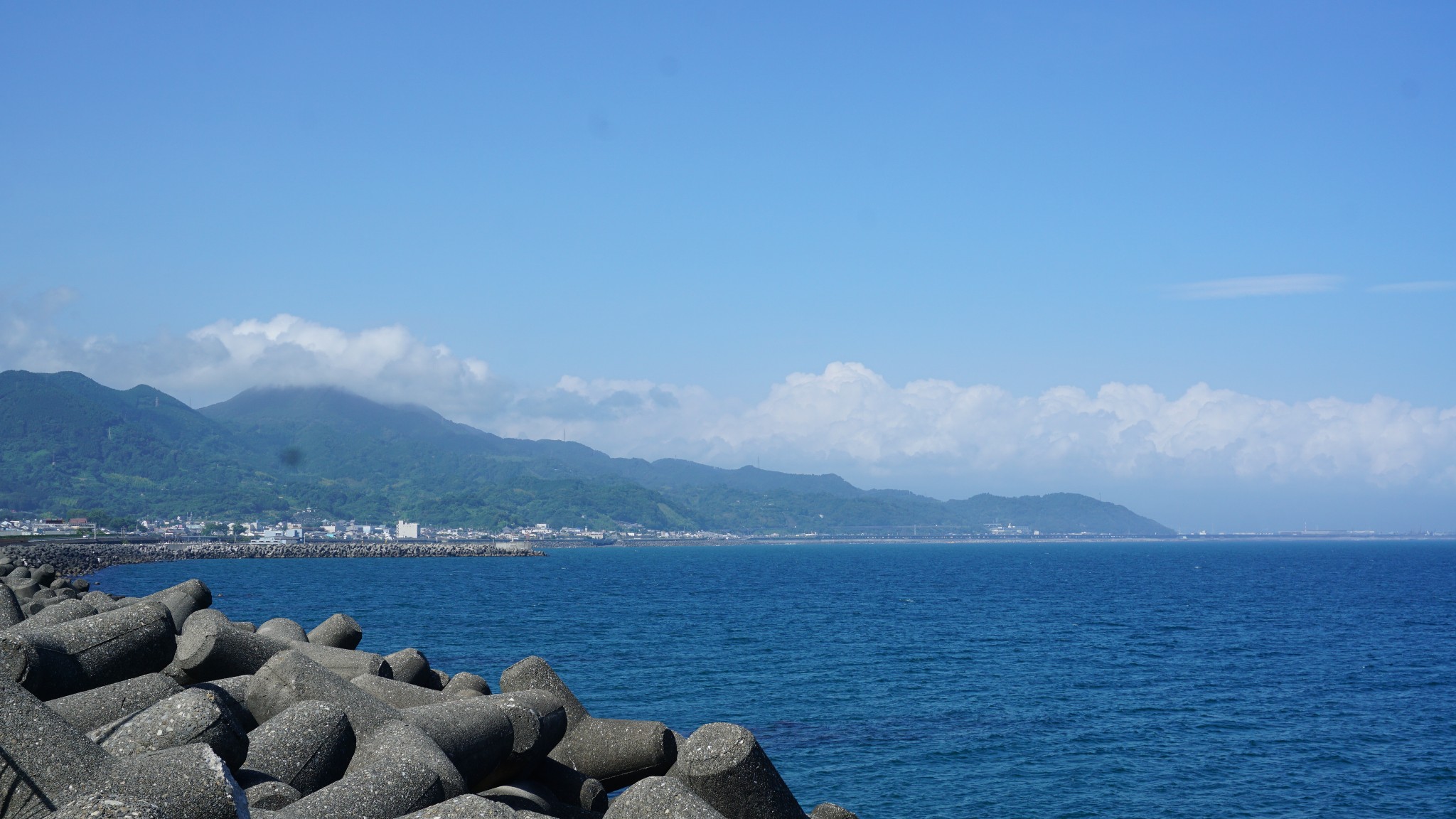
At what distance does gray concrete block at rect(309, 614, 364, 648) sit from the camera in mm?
19803

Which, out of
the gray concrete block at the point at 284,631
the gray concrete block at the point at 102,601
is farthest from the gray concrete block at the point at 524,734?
the gray concrete block at the point at 102,601

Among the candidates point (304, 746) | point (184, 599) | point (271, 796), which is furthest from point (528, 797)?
point (184, 599)

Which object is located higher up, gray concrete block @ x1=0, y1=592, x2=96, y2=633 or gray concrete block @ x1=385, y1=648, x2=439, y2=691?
gray concrete block @ x1=0, y1=592, x2=96, y2=633

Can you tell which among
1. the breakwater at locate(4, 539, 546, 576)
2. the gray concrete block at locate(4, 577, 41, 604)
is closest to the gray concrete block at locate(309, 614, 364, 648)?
the gray concrete block at locate(4, 577, 41, 604)

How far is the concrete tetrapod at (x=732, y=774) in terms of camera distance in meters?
10.8

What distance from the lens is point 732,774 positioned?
10773 millimetres

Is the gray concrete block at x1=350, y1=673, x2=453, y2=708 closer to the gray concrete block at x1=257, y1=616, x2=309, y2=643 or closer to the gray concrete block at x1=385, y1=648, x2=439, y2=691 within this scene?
the gray concrete block at x1=385, y1=648, x2=439, y2=691

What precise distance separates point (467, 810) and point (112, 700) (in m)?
5.28

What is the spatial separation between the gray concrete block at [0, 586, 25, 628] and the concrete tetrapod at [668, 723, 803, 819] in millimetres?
11409

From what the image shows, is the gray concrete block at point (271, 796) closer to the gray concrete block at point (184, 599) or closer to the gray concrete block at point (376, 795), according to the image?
the gray concrete block at point (376, 795)

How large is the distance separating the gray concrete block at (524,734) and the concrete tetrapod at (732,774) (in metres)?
2.01

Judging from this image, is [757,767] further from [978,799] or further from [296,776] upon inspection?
[978,799]

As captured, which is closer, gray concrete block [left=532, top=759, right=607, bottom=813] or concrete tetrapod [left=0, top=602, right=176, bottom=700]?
concrete tetrapod [left=0, top=602, right=176, bottom=700]

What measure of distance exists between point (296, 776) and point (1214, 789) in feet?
69.8
